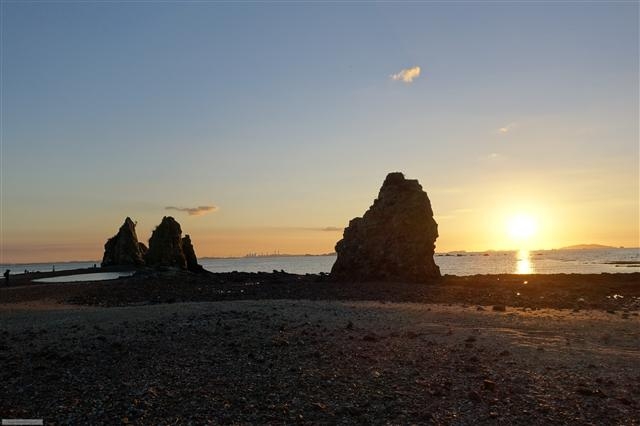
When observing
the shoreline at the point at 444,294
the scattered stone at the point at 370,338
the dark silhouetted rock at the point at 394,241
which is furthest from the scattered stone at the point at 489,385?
the dark silhouetted rock at the point at 394,241

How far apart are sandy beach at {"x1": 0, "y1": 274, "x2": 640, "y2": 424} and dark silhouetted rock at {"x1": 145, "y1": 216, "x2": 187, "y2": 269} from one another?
5888cm

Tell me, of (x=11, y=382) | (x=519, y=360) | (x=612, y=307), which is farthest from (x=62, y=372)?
(x=612, y=307)

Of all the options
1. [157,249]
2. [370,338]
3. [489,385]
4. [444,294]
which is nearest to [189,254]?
[157,249]

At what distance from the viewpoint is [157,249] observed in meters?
79.4

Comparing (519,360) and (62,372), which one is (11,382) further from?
(519,360)

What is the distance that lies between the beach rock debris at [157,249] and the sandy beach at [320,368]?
195 feet

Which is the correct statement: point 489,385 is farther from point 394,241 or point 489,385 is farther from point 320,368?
point 394,241

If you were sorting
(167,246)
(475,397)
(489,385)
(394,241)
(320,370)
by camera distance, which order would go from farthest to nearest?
(167,246) → (394,241) → (320,370) → (489,385) → (475,397)

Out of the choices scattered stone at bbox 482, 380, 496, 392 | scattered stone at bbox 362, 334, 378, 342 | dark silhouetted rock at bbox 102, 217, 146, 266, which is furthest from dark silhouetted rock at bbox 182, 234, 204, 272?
scattered stone at bbox 482, 380, 496, 392

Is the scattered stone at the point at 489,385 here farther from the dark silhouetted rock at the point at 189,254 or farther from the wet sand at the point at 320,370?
the dark silhouetted rock at the point at 189,254

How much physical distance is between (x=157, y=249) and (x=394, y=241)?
47549 millimetres

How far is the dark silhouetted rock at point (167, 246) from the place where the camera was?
7862cm

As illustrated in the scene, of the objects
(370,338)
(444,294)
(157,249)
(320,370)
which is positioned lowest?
(444,294)

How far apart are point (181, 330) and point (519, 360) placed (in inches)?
412
